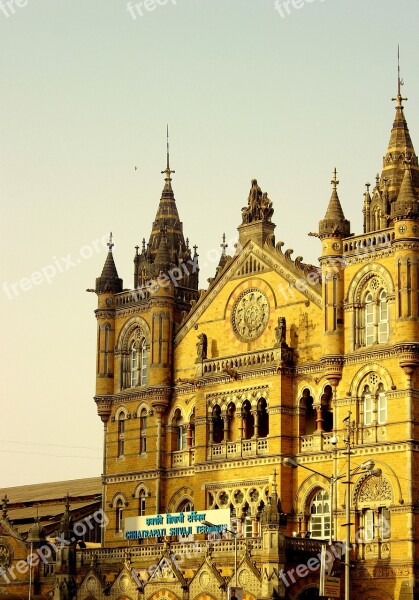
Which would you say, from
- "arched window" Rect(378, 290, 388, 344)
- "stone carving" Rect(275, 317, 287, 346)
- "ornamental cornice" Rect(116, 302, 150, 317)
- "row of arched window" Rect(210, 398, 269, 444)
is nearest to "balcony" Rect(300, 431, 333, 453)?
"row of arched window" Rect(210, 398, 269, 444)

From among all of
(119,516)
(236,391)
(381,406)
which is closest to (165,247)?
(236,391)

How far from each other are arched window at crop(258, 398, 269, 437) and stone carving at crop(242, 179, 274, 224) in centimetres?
1015

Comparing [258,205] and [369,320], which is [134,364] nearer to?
[258,205]

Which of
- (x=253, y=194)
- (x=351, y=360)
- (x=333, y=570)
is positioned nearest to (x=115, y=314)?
(x=253, y=194)

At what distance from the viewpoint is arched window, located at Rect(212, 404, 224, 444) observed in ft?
257

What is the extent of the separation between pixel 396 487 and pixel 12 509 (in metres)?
40.4

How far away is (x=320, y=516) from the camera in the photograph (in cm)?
7212

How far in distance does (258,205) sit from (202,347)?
8.51 m

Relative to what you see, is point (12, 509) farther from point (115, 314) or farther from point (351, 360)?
point (351, 360)

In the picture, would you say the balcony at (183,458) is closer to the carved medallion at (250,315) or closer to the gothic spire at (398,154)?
the carved medallion at (250,315)

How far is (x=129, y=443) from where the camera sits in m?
83.4

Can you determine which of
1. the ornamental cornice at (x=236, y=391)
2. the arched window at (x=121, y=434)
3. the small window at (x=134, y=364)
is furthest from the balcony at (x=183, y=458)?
the small window at (x=134, y=364)

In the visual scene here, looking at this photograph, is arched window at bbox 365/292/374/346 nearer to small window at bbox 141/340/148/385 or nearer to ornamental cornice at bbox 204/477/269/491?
ornamental cornice at bbox 204/477/269/491

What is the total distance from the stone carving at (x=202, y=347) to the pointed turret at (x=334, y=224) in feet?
34.9
